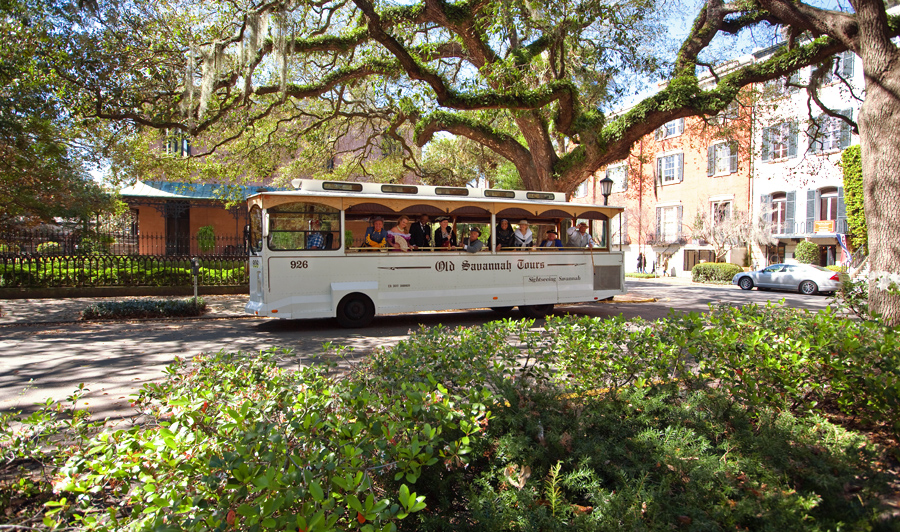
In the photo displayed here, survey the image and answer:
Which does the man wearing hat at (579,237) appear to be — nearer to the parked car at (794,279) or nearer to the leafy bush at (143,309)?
the leafy bush at (143,309)

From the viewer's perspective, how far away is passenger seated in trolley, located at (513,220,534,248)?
506 inches

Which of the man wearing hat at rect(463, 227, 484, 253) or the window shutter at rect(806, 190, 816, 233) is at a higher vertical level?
the window shutter at rect(806, 190, 816, 233)

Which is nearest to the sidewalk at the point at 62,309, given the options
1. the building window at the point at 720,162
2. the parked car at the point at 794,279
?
the parked car at the point at 794,279

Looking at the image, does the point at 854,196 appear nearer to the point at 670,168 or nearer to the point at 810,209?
the point at 810,209

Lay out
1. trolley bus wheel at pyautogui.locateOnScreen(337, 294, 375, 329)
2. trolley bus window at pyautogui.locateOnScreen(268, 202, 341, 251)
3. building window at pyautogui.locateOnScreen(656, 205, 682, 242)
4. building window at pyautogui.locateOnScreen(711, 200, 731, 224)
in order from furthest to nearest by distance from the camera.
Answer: building window at pyautogui.locateOnScreen(656, 205, 682, 242), building window at pyautogui.locateOnScreen(711, 200, 731, 224), trolley bus wheel at pyautogui.locateOnScreen(337, 294, 375, 329), trolley bus window at pyautogui.locateOnScreen(268, 202, 341, 251)

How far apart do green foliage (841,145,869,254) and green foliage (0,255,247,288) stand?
1174 inches

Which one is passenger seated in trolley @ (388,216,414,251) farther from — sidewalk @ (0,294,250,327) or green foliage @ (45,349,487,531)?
green foliage @ (45,349,487,531)

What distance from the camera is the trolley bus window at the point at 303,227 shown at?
1060cm

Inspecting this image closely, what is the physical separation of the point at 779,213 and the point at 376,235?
96.4 feet

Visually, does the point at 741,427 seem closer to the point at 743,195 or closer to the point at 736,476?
the point at 736,476

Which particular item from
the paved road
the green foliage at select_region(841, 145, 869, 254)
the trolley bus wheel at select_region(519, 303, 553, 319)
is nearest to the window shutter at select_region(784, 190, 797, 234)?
the green foliage at select_region(841, 145, 869, 254)

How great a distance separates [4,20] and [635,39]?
607 inches

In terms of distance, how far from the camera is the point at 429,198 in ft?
38.7

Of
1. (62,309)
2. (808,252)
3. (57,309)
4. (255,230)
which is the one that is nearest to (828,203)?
(808,252)
